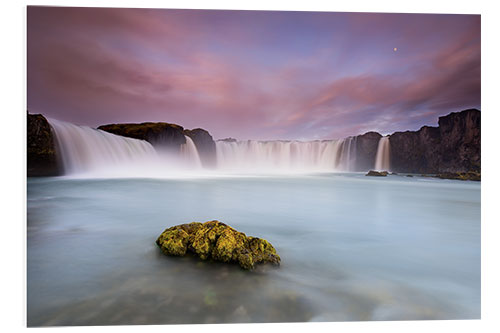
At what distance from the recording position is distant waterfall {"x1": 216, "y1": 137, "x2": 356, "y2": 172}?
19.7 meters

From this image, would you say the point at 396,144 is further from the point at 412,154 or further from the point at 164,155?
the point at 164,155

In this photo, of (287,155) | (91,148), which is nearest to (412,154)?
(287,155)

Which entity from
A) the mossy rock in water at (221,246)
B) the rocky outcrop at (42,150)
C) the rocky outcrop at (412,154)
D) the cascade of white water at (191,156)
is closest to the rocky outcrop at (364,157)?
the rocky outcrop at (412,154)

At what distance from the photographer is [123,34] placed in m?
2.84

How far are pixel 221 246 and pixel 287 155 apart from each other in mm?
21362

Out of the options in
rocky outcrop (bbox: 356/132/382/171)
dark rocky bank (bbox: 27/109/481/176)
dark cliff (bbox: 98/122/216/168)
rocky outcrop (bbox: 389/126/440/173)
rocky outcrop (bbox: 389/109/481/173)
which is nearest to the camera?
dark rocky bank (bbox: 27/109/481/176)

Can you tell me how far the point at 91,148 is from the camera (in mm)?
7492

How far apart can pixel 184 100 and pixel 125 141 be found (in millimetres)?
6094

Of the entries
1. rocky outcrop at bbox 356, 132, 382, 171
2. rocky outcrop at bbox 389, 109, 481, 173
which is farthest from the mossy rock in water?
rocky outcrop at bbox 356, 132, 382, 171

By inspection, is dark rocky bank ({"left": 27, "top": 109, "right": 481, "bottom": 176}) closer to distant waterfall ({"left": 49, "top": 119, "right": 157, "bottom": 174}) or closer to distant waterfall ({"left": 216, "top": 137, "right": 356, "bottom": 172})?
distant waterfall ({"left": 49, "top": 119, "right": 157, "bottom": 174})

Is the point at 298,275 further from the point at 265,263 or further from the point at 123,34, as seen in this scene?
the point at 123,34

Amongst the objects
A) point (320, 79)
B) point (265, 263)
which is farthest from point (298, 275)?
point (320, 79)

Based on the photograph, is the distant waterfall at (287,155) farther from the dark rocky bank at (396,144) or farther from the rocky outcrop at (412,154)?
the rocky outcrop at (412,154)

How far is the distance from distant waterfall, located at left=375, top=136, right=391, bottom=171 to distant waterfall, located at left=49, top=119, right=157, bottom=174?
16813 millimetres
